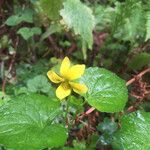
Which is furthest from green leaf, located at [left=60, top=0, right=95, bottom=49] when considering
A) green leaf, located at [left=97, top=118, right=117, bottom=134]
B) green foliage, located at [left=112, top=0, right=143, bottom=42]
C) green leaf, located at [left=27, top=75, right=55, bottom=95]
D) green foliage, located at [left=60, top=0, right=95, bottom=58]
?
green leaf, located at [left=97, top=118, right=117, bottom=134]

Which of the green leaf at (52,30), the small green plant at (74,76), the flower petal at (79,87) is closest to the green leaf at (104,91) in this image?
the small green plant at (74,76)

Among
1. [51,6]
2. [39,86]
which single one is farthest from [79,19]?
[39,86]

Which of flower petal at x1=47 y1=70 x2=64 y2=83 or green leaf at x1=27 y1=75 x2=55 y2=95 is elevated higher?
flower petal at x1=47 y1=70 x2=64 y2=83

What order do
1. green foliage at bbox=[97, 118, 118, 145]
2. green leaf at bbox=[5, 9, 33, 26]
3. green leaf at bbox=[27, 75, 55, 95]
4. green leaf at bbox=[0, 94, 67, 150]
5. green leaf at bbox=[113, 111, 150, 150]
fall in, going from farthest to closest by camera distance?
green leaf at bbox=[5, 9, 33, 26] < green leaf at bbox=[27, 75, 55, 95] < green foliage at bbox=[97, 118, 118, 145] < green leaf at bbox=[113, 111, 150, 150] < green leaf at bbox=[0, 94, 67, 150]

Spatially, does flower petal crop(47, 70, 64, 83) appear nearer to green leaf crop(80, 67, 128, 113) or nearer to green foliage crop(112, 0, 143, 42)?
green leaf crop(80, 67, 128, 113)

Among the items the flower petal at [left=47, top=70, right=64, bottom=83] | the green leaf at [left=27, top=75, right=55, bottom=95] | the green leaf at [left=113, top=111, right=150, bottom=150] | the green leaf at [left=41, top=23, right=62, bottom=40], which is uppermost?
the flower petal at [left=47, top=70, right=64, bottom=83]

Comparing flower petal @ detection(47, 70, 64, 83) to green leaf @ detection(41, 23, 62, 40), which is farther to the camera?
green leaf @ detection(41, 23, 62, 40)
